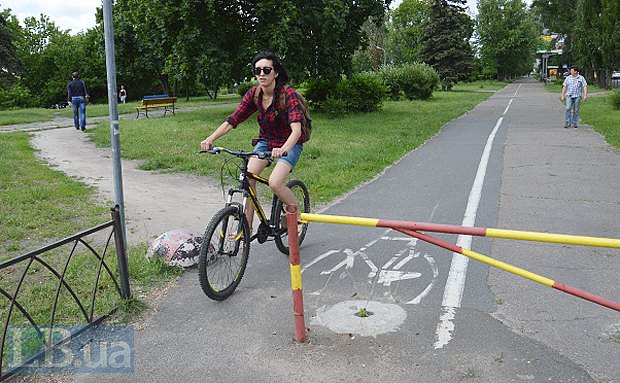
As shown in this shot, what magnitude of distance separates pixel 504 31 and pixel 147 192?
9186 cm

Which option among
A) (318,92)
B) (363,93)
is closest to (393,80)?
(363,93)

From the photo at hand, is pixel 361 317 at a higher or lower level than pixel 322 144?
lower

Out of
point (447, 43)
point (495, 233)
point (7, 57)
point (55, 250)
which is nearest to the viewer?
point (495, 233)

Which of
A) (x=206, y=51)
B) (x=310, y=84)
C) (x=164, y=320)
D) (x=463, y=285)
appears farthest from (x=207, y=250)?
(x=310, y=84)

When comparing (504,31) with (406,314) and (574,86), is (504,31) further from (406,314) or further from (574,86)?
(406,314)

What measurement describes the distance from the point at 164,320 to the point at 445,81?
55569 mm

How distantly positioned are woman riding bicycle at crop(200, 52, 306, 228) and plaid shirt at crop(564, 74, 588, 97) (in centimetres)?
1567

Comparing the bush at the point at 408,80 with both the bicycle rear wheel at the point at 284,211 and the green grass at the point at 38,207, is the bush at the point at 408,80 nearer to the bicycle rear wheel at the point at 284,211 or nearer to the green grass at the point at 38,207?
the green grass at the point at 38,207

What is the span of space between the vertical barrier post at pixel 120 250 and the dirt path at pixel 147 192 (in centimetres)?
197

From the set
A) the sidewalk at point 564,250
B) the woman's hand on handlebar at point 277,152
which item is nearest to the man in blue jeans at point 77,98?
the sidewalk at point 564,250

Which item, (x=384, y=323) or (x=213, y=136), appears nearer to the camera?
(x=384, y=323)

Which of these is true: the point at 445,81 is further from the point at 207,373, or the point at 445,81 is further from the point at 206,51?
the point at 207,373

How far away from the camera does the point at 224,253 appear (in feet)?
15.8

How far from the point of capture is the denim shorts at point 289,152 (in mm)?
5232
